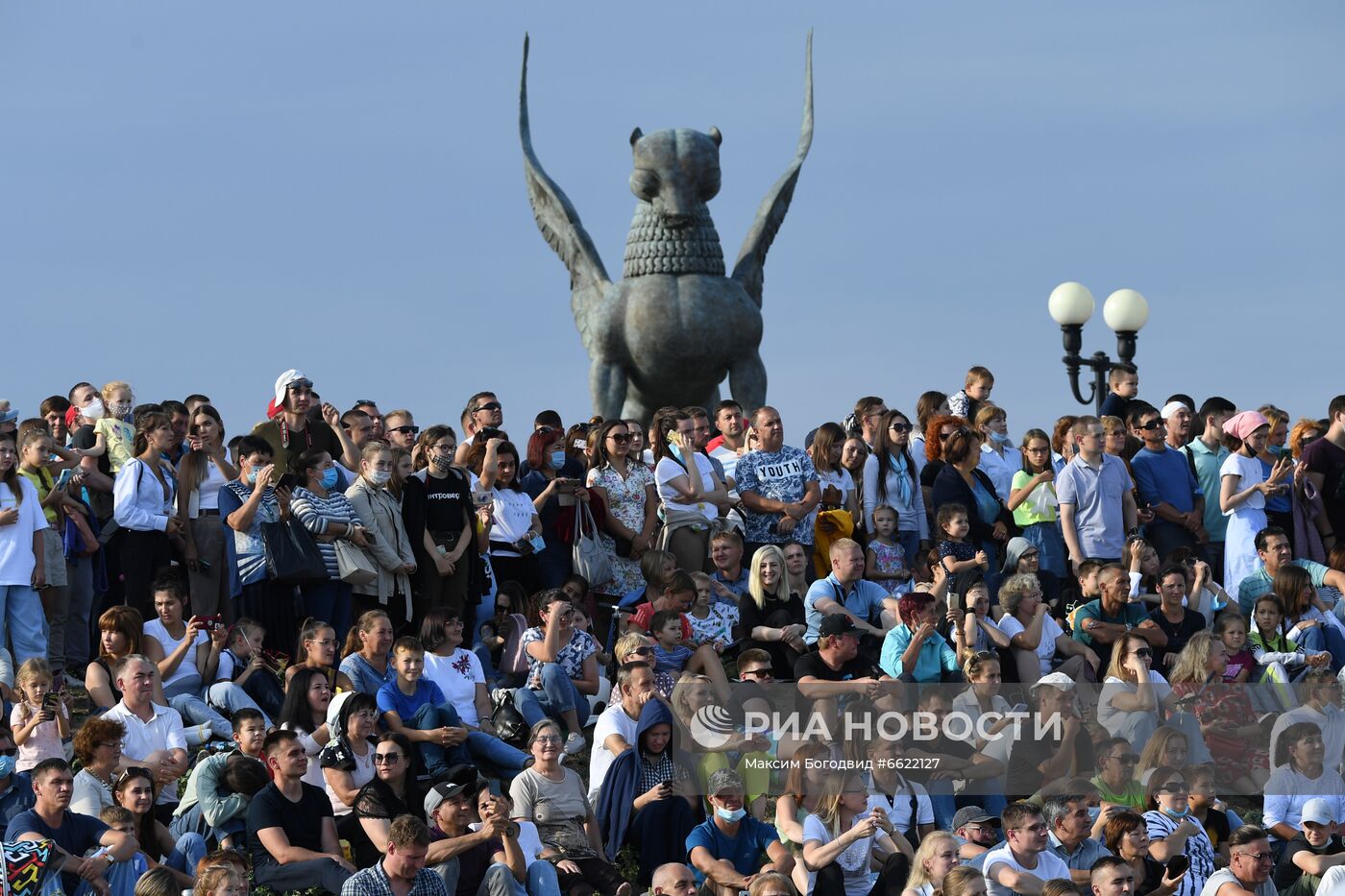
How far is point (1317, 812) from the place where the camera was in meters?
12.3

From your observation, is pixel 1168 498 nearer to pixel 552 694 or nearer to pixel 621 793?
pixel 552 694

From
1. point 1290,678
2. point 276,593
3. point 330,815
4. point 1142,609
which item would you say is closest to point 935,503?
point 1142,609

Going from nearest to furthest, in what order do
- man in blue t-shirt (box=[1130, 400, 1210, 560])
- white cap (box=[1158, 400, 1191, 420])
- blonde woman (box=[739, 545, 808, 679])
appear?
1. blonde woman (box=[739, 545, 808, 679])
2. man in blue t-shirt (box=[1130, 400, 1210, 560])
3. white cap (box=[1158, 400, 1191, 420])

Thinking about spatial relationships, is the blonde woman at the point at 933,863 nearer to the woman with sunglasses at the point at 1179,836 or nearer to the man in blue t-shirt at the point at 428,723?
the woman with sunglasses at the point at 1179,836

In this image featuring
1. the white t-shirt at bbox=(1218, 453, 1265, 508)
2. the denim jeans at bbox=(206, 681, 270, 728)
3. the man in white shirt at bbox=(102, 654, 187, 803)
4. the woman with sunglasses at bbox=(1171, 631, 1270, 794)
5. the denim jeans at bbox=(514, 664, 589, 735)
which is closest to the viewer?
the man in white shirt at bbox=(102, 654, 187, 803)

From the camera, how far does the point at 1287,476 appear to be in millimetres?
15414

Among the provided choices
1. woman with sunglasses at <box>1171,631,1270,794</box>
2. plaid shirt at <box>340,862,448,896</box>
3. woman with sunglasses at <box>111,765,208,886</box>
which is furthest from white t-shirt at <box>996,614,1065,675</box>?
woman with sunglasses at <box>111,765,208,886</box>

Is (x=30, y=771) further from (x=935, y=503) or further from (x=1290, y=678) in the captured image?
(x=1290, y=678)

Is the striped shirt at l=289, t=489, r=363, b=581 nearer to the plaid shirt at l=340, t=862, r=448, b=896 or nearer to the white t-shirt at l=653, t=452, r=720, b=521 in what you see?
the white t-shirt at l=653, t=452, r=720, b=521

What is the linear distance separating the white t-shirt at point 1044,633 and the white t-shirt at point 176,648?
4261 millimetres

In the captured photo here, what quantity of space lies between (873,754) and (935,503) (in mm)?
2889

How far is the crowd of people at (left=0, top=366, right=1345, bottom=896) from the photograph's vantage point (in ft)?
36.3

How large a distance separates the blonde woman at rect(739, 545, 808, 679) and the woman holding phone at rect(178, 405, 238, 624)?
112 inches

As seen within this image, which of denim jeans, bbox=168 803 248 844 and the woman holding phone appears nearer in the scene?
denim jeans, bbox=168 803 248 844
